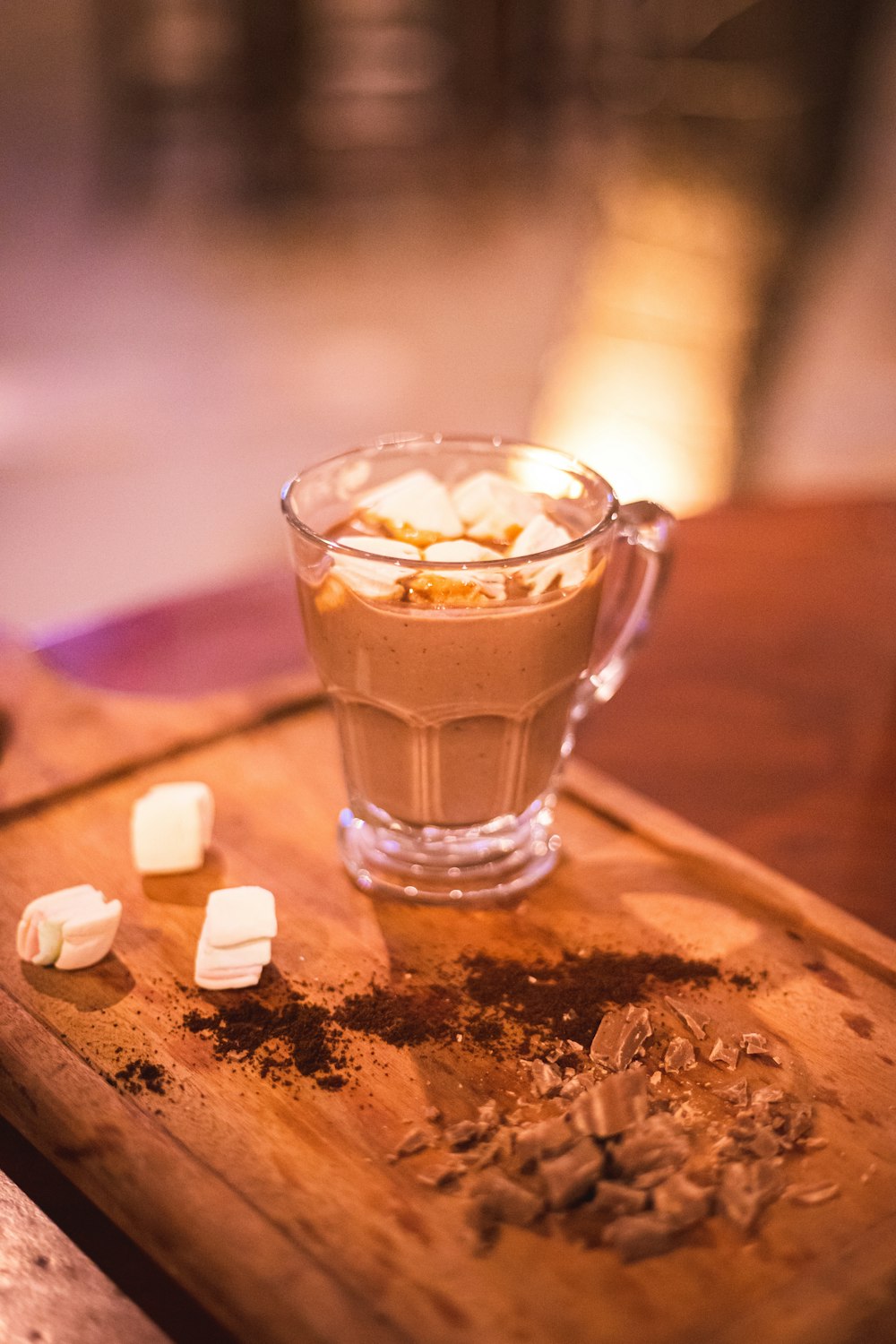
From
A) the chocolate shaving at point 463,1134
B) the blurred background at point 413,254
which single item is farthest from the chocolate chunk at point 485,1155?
the blurred background at point 413,254

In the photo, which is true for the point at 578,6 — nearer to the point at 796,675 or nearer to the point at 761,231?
the point at 761,231

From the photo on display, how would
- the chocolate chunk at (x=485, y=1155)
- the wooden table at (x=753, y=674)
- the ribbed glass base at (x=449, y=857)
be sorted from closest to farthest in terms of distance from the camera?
1. the chocolate chunk at (x=485, y=1155)
2. the ribbed glass base at (x=449, y=857)
3. the wooden table at (x=753, y=674)

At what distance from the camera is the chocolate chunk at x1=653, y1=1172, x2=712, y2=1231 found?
0.88 metres

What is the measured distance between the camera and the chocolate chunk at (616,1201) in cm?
89

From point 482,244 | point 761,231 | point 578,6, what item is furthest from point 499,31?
point 761,231

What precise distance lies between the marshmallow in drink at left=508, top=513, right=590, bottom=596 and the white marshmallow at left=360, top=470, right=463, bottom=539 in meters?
0.07

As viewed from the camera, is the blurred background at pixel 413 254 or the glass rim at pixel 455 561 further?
the blurred background at pixel 413 254

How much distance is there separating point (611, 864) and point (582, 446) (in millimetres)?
3493

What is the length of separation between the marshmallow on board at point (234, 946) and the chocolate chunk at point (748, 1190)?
43cm

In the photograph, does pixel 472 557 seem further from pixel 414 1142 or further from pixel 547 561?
pixel 414 1142

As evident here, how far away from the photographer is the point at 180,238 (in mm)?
6984

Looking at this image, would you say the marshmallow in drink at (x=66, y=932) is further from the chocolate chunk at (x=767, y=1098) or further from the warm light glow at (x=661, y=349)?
the warm light glow at (x=661, y=349)

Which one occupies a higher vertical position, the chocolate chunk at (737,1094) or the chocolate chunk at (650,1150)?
the chocolate chunk at (650,1150)

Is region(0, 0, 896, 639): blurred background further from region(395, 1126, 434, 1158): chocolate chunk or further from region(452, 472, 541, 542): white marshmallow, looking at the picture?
region(395, 1126, 434, 1158): chocolate chunk
